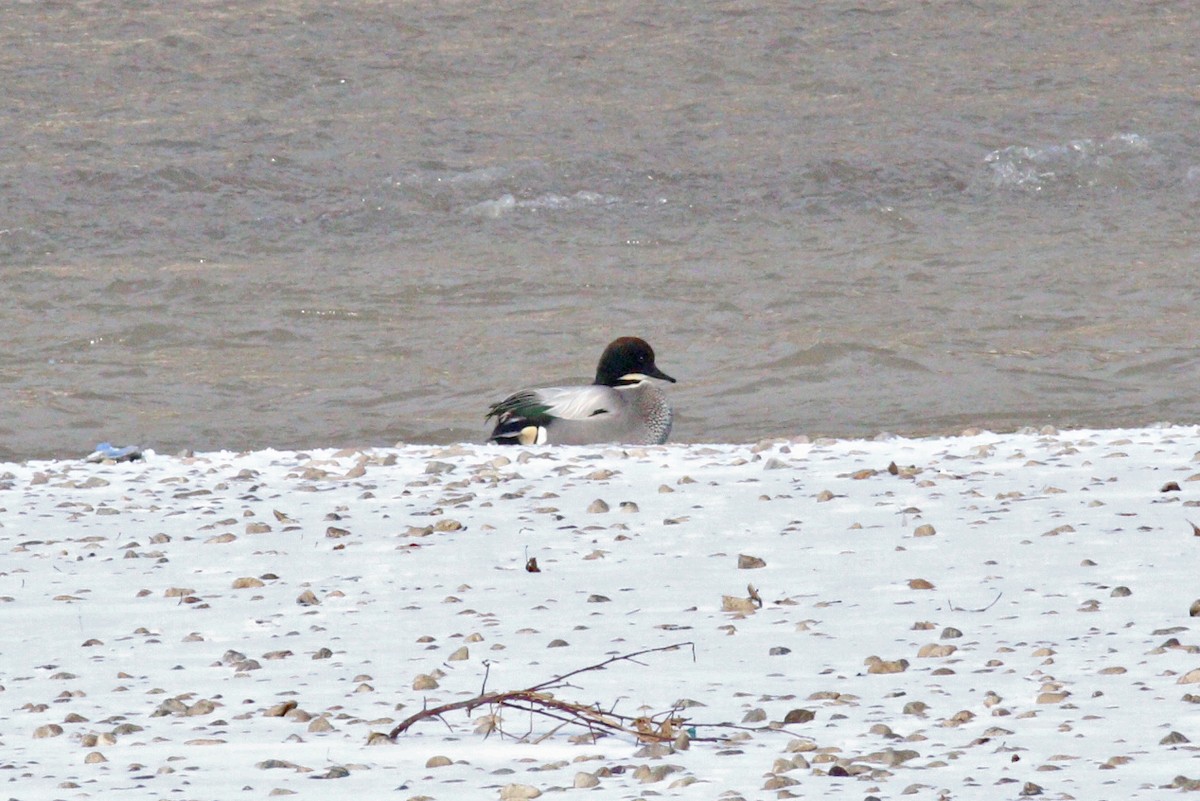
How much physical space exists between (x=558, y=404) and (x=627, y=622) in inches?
176

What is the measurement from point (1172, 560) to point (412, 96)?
21.2 meters

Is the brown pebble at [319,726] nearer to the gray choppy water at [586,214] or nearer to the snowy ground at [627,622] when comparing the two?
the snowy ground at [627,622]

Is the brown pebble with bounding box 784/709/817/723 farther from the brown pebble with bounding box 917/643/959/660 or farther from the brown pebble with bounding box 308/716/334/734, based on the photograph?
the brown pebble with bounding box 308/716/334/734

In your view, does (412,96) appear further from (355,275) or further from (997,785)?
(997,785)

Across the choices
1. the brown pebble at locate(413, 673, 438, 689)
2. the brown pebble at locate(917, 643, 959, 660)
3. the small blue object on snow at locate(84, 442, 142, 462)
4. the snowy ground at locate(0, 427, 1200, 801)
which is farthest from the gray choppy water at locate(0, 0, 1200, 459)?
the brown pebble at locate(413, 673, 438, 689)

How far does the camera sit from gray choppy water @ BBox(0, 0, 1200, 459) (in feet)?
41.8

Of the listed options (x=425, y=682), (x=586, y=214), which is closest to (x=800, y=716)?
(x=425, y=682)

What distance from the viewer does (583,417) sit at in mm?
9156

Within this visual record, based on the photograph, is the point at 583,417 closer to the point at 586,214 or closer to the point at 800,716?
the point at 800,716

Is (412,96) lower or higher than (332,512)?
higher

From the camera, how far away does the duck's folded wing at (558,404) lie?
29.8ft

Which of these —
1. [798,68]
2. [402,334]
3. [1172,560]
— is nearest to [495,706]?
[1172,560]

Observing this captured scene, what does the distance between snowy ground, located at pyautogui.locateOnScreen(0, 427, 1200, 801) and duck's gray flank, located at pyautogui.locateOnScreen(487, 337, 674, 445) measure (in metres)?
1.70

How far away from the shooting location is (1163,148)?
2259 cm
